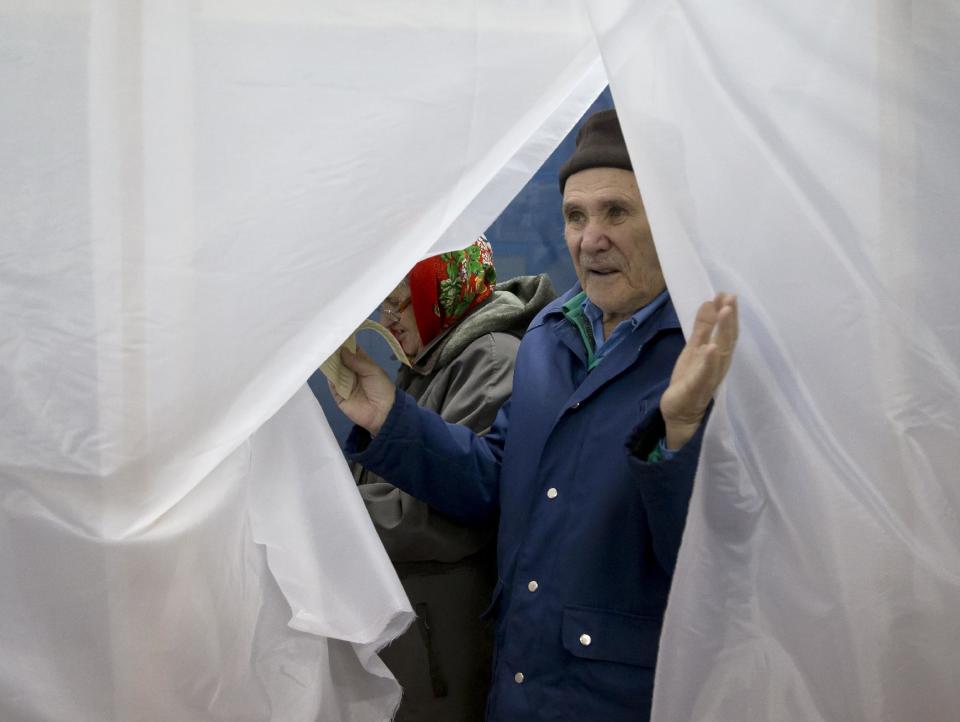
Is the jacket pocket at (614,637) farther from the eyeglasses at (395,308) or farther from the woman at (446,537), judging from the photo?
the eyeglasses at (395,308)

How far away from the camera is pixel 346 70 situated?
123 centimetres

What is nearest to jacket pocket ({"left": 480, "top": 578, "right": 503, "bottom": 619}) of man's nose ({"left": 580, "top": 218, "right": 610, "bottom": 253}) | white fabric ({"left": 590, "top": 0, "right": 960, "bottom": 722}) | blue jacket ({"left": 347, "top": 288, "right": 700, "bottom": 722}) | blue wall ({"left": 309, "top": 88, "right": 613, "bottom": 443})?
blue jacket ({"left": 347, "top": 288, "right": 700, "bottom": 722})

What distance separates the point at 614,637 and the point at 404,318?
0.74 m

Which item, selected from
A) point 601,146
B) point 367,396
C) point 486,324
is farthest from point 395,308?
point 601,146

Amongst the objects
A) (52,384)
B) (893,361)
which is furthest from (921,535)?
(52,384)

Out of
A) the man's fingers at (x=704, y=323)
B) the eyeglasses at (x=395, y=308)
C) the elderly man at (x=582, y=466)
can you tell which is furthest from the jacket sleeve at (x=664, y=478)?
the eyeglasses at (x=395, y=308)

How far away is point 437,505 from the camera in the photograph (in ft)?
5.45

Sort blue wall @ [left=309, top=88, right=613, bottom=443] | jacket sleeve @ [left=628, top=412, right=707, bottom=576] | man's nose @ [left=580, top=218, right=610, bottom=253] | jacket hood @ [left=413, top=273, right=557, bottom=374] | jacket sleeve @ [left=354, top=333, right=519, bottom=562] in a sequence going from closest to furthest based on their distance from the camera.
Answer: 1. jacket sleeve @ [left=628, top=412, right=707, bottom=576]
2. man's nose @ [left=580, top=218, right=610, bottom=253]
3. jacket sleeve @ [left=354, top=333, right=519, bottom=562]
4. jacket hood @ [left=413, top=273, right=557, bottom=374]
5. blue wall @ [left=309, top=88, right=613, bottom=443]

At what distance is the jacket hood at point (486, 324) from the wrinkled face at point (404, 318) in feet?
0.11

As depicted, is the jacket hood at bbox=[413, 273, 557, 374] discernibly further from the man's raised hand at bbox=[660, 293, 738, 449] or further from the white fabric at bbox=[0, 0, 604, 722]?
the man's raised hand at bbox=[660, 293, 738, 449]

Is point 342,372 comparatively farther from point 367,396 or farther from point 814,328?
point 814,328

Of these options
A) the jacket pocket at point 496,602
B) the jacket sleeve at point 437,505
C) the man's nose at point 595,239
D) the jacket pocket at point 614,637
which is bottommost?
the jacket pocket at point 614,637

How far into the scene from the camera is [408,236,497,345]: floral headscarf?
187cm

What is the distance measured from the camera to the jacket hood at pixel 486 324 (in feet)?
6.07
